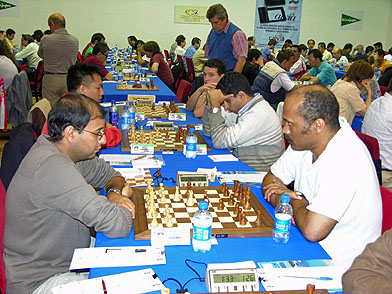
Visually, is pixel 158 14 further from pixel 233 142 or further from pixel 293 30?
pixel 233 142

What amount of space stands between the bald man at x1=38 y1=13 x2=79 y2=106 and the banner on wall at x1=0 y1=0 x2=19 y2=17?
26.6 ft

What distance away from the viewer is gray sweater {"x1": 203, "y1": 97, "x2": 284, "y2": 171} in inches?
122

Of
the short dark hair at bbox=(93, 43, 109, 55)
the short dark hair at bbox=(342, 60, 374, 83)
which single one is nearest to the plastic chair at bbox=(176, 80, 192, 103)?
the short dark hair at bbox=(93, 43, 109, 55)

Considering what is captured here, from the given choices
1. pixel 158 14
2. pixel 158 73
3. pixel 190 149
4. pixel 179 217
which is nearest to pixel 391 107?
pixel 190 149

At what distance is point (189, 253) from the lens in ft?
5.24

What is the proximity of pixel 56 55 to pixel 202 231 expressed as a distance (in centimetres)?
539

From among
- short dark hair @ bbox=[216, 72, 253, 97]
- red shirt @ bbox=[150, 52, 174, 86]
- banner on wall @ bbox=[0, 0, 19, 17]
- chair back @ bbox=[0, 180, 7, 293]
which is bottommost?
chair back @ bbox=[0, 180, 7, 293]

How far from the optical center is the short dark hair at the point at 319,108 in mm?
1875

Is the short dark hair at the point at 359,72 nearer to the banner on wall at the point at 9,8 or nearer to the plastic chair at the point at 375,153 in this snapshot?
the plastic chair at the point at 375,153

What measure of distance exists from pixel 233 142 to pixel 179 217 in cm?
136

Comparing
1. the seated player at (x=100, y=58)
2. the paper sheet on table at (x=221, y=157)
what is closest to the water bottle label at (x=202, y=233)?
the paper sheet on table at (x=221, y=157)

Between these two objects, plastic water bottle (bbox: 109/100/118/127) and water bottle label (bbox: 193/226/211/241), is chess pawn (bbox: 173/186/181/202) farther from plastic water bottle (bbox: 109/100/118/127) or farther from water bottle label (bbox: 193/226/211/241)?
plastic water bottle (bbox: 109/100/118/127)

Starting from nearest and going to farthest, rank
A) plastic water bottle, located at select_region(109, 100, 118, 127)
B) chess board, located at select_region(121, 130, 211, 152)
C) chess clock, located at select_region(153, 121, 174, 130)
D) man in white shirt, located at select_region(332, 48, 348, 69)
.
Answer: chess board, located at select_region(121, 130, 211, 152), chess clock, located at select_region(153, 121, 174, 130), plastic water bottle, located at select_region(109, 100, 118, 127), man in white shirt, located at select_region(332, 48, 348, 69)

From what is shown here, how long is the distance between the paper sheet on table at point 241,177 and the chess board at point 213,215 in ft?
0.86
